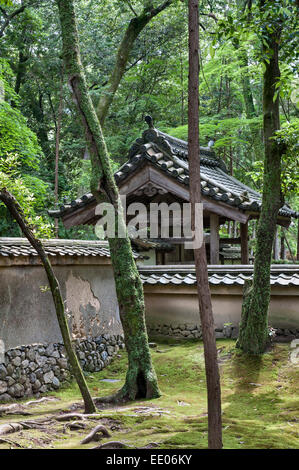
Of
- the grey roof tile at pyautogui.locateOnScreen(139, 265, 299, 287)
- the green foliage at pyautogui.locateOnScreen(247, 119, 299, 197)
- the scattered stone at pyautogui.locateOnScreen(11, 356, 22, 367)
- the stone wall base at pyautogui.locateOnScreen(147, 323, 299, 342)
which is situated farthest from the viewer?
the grey roof tile at pyautogui.locateOnScreen(139, 265, 299, 287)

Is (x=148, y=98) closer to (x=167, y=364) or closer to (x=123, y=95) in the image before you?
(x=123, y=95)

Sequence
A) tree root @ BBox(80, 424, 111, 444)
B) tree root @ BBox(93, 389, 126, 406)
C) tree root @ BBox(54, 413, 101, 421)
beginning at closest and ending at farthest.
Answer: tree root @ BBox(80, 424, 111, 444) < tree root @ BBox(54, 413, 101, 421) < tree root @ BBox(93, 389, 126, 406)

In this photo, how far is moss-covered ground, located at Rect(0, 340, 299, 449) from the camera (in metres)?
5.41

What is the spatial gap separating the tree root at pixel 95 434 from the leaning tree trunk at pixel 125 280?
5.35 ft

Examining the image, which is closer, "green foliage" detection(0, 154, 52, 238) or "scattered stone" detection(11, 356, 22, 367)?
"green foliage" detection(0, 154, 52, 238)

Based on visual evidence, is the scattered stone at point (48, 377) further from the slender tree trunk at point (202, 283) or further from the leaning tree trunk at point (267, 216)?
the slender tree trunk at point (202, 283)

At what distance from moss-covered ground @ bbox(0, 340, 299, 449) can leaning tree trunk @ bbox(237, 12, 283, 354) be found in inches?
23.1

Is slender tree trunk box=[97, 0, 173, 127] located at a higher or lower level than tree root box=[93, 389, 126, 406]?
higher

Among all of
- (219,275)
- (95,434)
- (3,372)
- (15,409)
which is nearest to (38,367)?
(3,372)

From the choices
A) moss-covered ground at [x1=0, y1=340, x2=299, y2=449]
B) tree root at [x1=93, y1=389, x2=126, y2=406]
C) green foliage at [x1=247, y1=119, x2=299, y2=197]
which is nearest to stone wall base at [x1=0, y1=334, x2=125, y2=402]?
moss-covered ground at [x1=0, y1=340, x2=299, y2=449]

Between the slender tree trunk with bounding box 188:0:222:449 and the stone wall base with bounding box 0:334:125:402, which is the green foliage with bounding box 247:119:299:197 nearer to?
the slender tree trunk with bounding box 188:0:222:449

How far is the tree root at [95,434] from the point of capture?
5305mm

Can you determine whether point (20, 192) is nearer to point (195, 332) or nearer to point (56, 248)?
point (56, 248)
